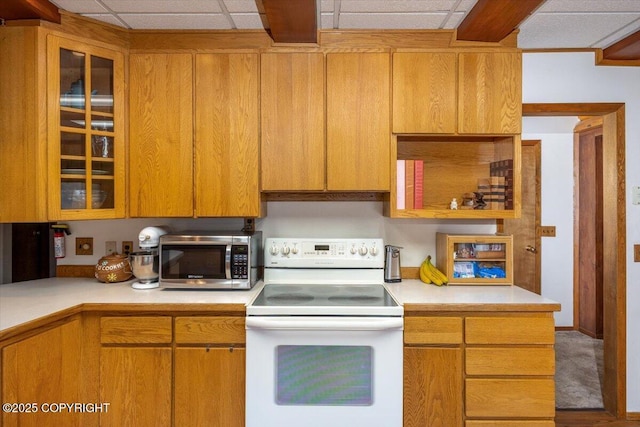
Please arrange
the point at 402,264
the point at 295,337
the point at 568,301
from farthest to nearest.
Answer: the point at 568,301, the point at 402,264, the point at 295,337

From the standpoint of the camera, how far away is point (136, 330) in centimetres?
188

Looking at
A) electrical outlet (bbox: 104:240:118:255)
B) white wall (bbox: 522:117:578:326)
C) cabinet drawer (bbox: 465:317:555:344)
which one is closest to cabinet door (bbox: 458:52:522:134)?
cabinet drawer (bbox: 465:317:555:344)

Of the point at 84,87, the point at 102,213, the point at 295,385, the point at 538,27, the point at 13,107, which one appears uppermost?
the point at 538,27

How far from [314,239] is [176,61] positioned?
1291 mm

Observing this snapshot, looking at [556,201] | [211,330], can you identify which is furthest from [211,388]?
[556,201]

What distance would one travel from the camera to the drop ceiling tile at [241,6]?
1918 millimetres

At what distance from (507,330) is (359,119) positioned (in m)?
1.34

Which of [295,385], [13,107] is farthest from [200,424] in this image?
[13,107]

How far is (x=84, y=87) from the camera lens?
2.06 m

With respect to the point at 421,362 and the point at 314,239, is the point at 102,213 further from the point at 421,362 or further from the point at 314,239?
the point at 421,362

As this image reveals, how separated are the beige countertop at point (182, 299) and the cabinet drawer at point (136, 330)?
60 millimetres

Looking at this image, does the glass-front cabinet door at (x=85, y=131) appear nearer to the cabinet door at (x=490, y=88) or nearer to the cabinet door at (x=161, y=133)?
the cabinet door at (x=161, y=133)

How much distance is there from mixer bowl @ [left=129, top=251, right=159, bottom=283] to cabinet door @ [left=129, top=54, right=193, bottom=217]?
276 millimetres

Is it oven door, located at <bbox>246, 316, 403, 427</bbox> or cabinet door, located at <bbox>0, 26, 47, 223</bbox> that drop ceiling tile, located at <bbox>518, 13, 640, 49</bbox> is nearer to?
oven door, located at <bbox>246, 316, 403, 427</bbox>
